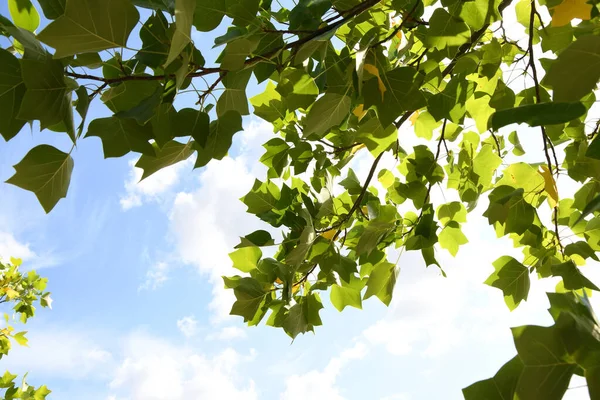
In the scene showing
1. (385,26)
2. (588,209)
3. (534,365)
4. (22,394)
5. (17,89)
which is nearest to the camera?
(588,209)

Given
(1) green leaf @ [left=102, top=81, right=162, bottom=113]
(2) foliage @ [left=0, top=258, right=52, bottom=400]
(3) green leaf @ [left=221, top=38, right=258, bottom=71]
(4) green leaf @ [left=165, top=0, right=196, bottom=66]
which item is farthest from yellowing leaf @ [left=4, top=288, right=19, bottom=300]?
(4) green leaf @ [left=165, top=0, right=196, bottom=66]

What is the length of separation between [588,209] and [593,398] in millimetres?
232

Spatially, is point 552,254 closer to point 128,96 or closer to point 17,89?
point 128,96

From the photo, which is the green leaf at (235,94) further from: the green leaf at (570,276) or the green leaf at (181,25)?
the green leaf at (570,276)

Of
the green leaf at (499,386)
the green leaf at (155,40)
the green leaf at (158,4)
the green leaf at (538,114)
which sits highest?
the green leaf at (158,4)

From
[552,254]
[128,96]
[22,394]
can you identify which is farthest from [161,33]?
[22,394]

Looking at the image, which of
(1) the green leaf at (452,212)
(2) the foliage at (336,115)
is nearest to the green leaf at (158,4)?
(2) the foliage at (336,115)

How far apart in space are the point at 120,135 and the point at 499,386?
2.45ft

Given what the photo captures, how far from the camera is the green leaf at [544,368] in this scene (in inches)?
20.2

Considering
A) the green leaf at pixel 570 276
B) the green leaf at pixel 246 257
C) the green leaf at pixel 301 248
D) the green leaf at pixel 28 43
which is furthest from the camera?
the green leaf at pixel 246 257

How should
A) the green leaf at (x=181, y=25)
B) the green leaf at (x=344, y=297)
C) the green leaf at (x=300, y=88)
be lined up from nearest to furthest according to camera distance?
the green leaf at (x=181, y=25), the green leaf at (x=300, y=88), the green leaf at (x=344, y=297)

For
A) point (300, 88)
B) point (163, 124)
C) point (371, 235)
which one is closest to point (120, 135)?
point (163, 124)

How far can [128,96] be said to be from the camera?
91 centimetres

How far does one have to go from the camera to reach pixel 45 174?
2.79ft
